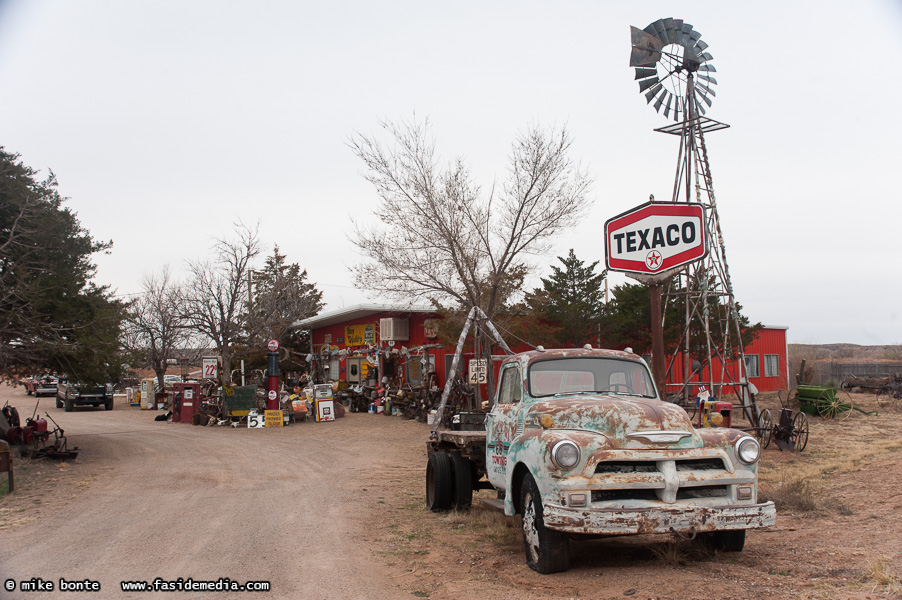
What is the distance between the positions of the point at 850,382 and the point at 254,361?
30424mm

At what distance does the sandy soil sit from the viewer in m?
5.77

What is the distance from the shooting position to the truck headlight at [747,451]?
613 centimetres

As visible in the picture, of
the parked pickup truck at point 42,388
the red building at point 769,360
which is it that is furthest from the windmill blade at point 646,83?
the parked pickup truck at point 42,388

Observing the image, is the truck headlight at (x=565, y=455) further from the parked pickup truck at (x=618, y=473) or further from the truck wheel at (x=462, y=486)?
the truck wheel at (x=462, y=486)

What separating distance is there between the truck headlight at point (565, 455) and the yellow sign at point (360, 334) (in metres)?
28.2

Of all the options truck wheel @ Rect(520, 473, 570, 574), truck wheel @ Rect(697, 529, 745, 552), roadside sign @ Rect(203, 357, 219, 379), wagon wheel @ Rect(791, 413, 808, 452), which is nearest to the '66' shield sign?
truck wheel @ Rect(697, 529, 745, 552)

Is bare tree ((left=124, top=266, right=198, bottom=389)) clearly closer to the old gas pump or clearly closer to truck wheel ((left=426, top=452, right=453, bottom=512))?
the old gas pump

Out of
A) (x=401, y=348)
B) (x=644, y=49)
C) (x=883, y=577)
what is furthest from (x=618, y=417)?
(x=401, y=348)

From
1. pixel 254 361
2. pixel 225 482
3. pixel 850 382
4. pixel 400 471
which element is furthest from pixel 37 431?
pixel 850 382

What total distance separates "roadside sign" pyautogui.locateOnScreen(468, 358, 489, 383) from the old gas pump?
897cm

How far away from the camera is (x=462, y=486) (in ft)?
30.4

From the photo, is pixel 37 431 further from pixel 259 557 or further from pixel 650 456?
pixel 650 456

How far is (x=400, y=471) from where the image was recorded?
1444cm

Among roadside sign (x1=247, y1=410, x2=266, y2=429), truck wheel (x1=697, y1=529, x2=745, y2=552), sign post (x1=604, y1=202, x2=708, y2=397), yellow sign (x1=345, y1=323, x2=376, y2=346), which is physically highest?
sign post (x1=604, y1=202, x2=708, y2=397)
